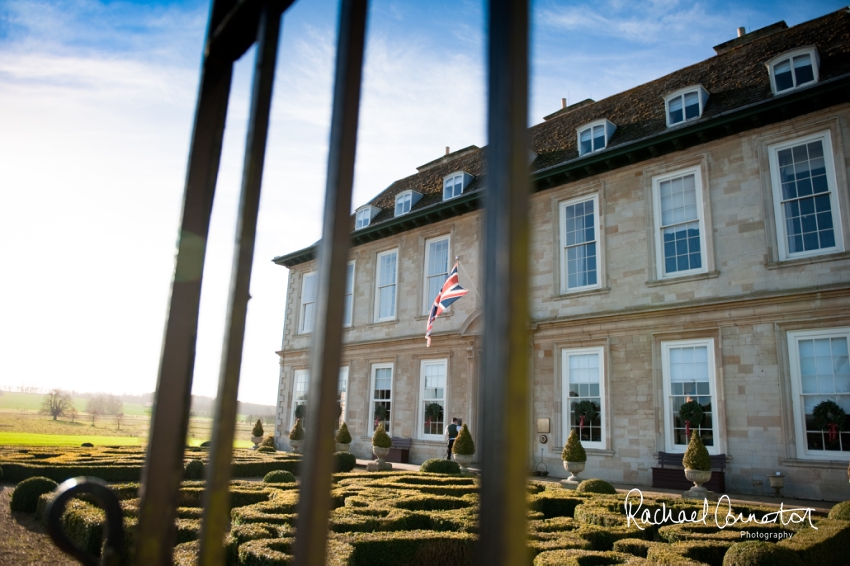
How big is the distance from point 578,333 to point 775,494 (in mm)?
5975

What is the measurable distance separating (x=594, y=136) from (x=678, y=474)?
9846mm

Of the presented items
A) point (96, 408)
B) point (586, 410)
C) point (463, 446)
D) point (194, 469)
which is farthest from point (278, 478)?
point (96, 408)

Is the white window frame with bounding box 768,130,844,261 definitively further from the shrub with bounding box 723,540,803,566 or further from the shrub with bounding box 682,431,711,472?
the shrub with bounding box 723,540,803,566

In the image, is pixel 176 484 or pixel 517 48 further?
pixel 176 484

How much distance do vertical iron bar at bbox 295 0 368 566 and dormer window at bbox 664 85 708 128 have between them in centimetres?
1658

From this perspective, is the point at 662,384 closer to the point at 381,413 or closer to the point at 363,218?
the point at 381,413

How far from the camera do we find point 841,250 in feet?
41.4

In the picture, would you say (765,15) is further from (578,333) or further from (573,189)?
(578,333)

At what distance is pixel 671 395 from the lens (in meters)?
14.4

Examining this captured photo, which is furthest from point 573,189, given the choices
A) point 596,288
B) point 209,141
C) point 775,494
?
point 209,141

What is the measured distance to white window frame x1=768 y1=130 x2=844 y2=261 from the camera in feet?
42.1

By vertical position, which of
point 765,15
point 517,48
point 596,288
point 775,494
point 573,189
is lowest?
point 775,494

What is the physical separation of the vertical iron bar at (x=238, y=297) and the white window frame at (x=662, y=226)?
14.9 m

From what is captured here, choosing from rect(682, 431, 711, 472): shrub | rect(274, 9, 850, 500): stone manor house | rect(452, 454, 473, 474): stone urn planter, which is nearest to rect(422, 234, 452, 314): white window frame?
rect(274, 9, 850, 500): stone manor house
